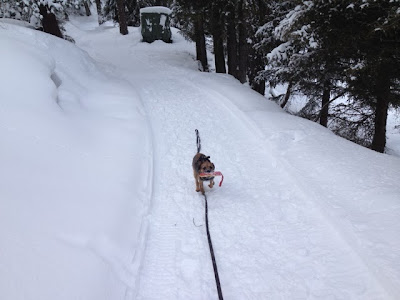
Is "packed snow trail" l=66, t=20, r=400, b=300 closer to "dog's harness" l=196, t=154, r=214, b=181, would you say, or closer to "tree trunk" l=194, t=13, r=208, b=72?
"dog's harness" l=196, t=154, r=214, b=181

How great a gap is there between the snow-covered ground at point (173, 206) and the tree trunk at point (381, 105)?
198 cm

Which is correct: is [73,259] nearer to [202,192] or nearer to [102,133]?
[202,192]

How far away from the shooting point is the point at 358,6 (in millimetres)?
7020

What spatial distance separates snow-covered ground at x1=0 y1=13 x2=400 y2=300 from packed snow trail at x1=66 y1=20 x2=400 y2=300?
0.02 m


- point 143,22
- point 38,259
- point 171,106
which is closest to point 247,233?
point 38,259

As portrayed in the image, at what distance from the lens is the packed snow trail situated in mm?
3676

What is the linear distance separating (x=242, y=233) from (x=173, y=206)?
144 cm

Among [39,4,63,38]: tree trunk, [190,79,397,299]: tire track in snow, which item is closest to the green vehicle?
[39,4,63,38]: tree trunk

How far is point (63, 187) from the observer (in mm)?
4719

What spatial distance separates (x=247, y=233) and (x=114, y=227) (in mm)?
2162

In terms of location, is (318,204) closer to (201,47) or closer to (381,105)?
(381,105)

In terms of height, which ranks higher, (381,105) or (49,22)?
(49,22)

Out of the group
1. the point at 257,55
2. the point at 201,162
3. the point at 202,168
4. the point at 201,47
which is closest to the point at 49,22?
the point at 201,47

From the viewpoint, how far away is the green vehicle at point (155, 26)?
2388 cm
